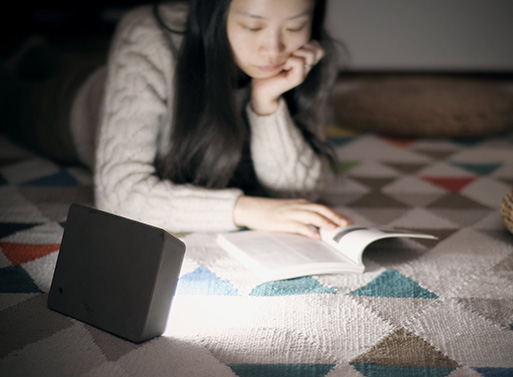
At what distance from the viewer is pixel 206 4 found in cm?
91

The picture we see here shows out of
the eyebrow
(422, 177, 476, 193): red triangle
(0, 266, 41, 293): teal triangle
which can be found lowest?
(0, 266, 41, 293): teal triangle

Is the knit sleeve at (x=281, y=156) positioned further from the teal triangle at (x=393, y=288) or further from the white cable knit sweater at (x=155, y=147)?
the teal triangle at (x=393, y=288)

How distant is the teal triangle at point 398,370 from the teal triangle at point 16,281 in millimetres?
446

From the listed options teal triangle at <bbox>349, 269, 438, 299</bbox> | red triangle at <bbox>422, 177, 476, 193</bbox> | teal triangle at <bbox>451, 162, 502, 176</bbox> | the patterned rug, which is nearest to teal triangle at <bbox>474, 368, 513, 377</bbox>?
the patterned rug

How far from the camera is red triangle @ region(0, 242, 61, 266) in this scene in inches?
32.4

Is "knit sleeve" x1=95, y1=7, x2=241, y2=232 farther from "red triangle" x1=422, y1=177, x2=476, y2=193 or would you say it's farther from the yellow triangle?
"red triangle" x1=422, y1=177, x2=476, y2=193

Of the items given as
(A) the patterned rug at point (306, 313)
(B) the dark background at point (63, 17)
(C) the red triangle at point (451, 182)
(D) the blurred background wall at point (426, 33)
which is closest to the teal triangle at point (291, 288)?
(A) the patterned rug at point (306, 313)

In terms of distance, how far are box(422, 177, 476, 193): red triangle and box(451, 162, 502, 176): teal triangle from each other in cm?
7

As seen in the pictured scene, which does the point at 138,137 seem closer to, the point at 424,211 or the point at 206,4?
the point at 206,4

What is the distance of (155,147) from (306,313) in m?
0.44

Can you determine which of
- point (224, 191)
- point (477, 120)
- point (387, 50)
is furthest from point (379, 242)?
point (387, 50)

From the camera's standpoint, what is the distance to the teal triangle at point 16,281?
2.38ft

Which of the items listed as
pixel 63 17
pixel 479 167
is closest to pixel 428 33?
pixel 479 167

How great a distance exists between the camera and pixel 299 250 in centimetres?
81
